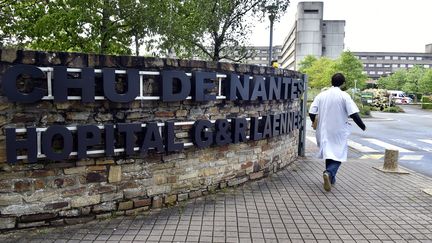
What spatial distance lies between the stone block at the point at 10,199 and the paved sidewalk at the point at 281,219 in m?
0.36

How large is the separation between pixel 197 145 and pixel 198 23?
8.78m

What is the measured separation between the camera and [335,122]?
21.4 ft

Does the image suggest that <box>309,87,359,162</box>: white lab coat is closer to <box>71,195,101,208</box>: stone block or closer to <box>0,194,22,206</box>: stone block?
<box>71,195,101,208</box>: stone block

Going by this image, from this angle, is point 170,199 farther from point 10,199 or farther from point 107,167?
point 10,199

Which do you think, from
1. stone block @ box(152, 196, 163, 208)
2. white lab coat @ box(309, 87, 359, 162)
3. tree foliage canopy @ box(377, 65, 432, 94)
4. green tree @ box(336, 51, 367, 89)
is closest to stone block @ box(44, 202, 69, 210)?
stone block @ box(152, 196, 163, 208)

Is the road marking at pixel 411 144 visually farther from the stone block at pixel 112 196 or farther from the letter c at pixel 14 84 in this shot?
the letter c at pixel 14 84

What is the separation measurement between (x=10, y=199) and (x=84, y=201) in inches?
32.0

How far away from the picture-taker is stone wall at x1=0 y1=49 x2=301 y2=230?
420 cm

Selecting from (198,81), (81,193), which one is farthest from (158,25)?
(81,193)

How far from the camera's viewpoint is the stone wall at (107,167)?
420cm

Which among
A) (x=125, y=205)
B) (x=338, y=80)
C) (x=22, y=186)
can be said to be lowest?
(x=125, y=205)

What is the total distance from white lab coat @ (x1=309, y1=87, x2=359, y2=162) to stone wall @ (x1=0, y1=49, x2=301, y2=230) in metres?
1.51

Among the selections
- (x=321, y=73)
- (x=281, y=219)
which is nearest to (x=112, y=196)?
(x=281, y=219)

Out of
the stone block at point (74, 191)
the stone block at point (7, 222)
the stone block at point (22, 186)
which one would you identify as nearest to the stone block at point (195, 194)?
the stone block at point (74, 191)
